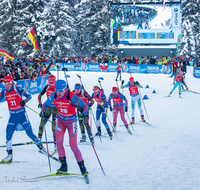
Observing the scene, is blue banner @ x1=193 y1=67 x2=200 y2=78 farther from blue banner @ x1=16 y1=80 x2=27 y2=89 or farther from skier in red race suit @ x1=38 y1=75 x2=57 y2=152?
skier in red race suit @ x1=38 y1=75 x2=57 y2=152

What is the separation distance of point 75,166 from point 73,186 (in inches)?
49.8

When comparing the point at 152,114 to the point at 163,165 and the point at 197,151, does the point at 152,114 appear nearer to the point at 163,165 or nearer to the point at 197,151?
the point at 197,151

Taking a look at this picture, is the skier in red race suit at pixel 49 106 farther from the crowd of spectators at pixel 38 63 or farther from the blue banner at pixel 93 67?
the blue banner at pixel 93 67

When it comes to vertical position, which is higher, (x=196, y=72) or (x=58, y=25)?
(x=58, y=25)

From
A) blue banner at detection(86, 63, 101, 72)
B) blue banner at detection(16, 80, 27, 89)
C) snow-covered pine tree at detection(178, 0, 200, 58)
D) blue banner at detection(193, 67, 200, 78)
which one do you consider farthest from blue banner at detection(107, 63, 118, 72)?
blue banner at detection(16, 80, 27, 89)

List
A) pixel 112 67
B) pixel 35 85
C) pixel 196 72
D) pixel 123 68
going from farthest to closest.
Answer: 1. pixel 112 67
2. pixel 123 68
3. pixel 196 72
4. pixel 35 85

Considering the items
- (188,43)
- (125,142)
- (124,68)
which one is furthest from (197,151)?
(188,43)

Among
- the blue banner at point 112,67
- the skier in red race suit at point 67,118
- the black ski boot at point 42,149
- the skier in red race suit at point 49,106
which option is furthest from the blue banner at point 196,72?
the skier in red race suit at point 67,118

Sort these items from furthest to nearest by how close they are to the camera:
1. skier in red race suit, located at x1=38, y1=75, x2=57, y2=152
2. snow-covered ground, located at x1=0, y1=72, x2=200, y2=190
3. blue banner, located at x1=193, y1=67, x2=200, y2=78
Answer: blue banner, located at x1=193, y1=67, x2=200, y2=78 < skier in red race suit, located at x1=38, y1=75, x2=57, y2=152 < snow-covered ground, located at x1=0, y1=72, x2=200, y2=190

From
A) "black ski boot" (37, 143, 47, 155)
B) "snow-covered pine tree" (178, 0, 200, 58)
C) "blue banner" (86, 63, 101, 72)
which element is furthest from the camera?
"snow-covered pine tree" (178, 0, 200, 58)

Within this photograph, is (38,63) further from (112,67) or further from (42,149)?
(42,149)

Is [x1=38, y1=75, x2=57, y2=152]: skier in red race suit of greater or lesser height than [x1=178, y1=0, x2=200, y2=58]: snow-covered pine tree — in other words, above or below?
below

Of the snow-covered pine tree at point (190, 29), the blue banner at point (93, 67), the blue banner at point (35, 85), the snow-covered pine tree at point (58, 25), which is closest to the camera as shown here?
the blue banner at point (35, 85)

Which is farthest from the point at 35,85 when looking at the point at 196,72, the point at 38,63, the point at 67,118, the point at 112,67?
the point at 196,72
